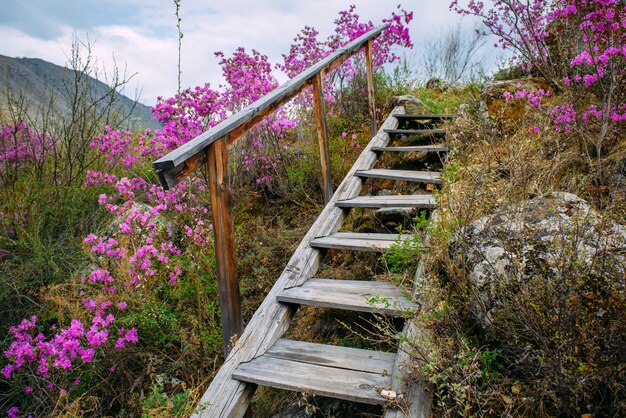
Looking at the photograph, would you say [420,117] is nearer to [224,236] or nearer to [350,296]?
[350,296]

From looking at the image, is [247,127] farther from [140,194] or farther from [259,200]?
[140,194]

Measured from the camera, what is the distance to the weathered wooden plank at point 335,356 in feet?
6.73

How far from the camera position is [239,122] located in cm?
241

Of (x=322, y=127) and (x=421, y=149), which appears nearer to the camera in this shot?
(x=322, y=127)

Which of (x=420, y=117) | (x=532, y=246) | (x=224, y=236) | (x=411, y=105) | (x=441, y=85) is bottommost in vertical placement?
(x=532, y=246)

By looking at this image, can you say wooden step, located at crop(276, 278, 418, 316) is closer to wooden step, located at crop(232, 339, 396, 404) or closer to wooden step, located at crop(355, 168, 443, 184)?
wooden step, located at crop(232, 339, 396, 404)

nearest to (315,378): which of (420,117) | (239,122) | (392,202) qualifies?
(239,122)

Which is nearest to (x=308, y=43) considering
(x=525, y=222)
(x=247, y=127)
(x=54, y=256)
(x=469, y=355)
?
(x=247, y=127)

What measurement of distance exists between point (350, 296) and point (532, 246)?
99 cm

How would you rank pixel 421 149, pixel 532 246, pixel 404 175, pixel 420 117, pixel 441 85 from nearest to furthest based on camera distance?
pixel 532 246 → pixel 404 175 → pixel 421 149 → pixel 420 117 → pixel 441 85

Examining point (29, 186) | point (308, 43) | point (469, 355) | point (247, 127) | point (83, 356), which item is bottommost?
point (83, 356)

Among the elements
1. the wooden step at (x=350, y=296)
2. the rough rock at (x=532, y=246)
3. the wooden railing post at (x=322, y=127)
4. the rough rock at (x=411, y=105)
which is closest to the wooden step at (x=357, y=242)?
the wooden step at (x=350, y=296)

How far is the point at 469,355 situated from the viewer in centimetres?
181

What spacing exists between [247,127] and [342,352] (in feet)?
4.75
